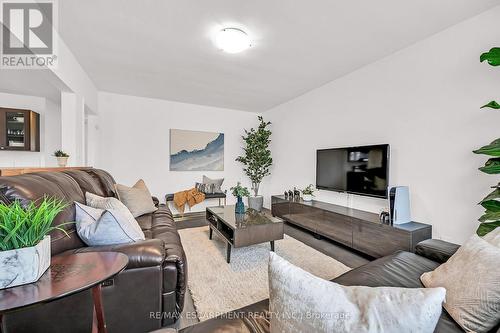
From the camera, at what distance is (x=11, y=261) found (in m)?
0.77

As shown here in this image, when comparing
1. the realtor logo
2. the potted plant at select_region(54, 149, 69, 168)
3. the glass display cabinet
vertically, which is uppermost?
the realtor logo

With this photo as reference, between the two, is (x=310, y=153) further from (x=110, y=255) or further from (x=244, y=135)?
(x=110, y=255)

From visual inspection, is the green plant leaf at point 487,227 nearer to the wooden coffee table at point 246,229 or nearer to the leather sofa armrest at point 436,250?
the leather sofa armrest at point 436,250

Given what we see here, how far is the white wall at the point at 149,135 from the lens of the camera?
429 centimetres

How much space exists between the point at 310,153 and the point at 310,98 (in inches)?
40.8

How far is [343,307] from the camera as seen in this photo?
52 cm

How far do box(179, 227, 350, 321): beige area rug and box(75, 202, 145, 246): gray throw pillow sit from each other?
0.80 m

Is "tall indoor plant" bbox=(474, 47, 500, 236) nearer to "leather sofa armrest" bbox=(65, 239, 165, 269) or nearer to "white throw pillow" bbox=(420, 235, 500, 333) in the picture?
"white throw pillow" bbox=(420, 235, 500, 333)

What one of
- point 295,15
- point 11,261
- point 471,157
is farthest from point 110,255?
point 471,157

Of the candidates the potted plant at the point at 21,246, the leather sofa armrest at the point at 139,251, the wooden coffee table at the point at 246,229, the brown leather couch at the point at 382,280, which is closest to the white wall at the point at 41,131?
the wooden coffee table at the point at 246,229

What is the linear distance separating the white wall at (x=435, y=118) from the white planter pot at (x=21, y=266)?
126 inches

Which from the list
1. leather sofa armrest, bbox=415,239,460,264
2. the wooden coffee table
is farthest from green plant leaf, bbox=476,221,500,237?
the wooden coffee table

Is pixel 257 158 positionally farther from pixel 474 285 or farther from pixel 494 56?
pixel 474 285

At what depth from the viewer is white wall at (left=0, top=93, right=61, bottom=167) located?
4.00 meters
